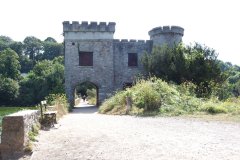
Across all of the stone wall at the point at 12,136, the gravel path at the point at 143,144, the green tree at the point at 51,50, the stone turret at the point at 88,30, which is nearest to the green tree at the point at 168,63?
the stone turret at the point at 88,30

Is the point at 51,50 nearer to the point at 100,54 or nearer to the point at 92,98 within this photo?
the point at 92,98

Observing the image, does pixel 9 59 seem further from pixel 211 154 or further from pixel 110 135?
pixel 211 154

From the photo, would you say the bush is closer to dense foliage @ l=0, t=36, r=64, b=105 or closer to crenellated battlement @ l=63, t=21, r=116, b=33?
crenellated battlement @ l=63, t=21, r=116, b=33

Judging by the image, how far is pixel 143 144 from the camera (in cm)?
716

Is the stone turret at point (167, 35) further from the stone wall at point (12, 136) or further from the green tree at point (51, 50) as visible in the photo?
the green tree at point (51, 50)

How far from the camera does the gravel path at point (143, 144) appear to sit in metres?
6.12

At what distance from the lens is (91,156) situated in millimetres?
6176

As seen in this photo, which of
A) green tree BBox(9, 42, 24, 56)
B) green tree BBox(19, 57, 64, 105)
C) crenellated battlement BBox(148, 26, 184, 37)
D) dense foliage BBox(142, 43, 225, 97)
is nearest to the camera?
dense foliage BBox(142, 43, 225, 97)

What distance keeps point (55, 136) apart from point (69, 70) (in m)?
15.7

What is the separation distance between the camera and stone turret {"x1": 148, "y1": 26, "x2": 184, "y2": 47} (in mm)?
24594

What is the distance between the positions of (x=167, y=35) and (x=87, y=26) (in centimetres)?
585

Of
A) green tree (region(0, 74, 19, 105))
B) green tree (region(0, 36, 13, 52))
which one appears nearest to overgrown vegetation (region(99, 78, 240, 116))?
green tree (region(0, 74, 19, 105))

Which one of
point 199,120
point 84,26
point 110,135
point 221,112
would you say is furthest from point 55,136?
point 84,26

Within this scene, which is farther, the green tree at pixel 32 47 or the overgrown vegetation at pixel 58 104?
the green tree at pixel 32 47
